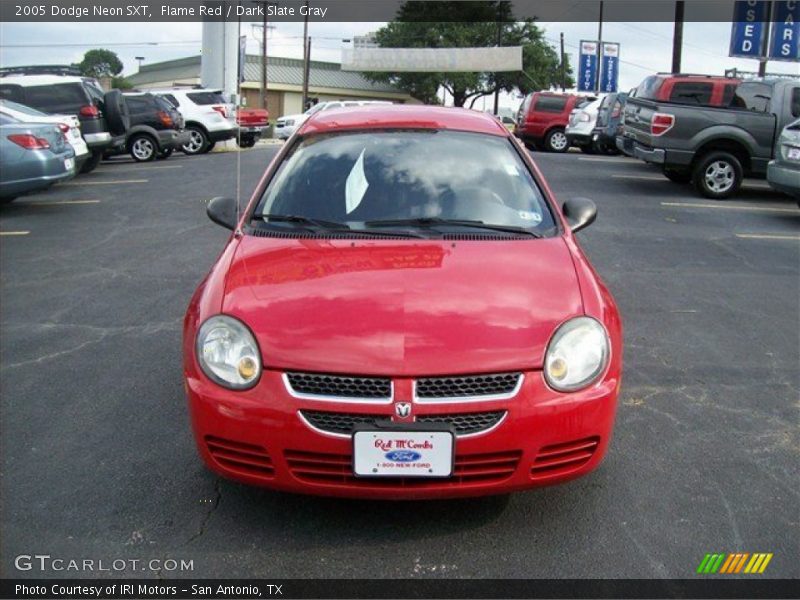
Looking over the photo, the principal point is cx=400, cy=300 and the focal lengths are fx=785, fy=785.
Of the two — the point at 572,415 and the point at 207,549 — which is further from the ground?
the point at 572,415

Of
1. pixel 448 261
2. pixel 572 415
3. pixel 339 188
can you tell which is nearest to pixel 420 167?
pixel 339 188

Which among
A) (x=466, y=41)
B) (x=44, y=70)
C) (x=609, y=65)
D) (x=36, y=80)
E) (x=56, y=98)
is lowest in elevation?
(x=56, y=98)

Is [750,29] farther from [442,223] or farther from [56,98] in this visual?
[442,223]

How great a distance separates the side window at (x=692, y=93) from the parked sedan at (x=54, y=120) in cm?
942

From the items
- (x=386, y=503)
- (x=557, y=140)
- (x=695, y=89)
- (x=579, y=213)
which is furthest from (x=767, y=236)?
(x=557, y=140)

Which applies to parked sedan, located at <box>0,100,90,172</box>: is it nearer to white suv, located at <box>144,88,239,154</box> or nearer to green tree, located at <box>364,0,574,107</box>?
white suv, located at <box>144,88,239,154</box>

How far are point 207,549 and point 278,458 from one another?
18.3 inches

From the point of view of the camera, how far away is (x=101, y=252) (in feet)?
26.3

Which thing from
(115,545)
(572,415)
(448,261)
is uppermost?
(448,261)

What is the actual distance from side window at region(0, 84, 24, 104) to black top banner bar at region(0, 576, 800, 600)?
47.5 feet

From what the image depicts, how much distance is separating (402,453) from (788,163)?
30.6 feet

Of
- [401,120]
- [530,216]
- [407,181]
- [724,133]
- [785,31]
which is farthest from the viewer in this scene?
[785,31]

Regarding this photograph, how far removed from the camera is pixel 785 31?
838 inches

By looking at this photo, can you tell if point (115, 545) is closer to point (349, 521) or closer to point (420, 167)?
point (349, 521)
